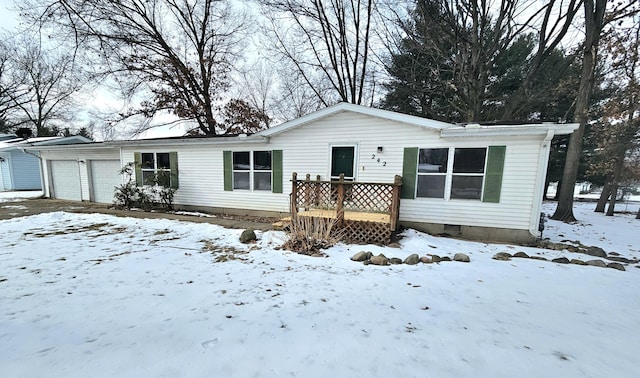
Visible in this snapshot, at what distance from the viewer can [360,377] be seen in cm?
162

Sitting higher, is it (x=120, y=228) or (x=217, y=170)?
(x=217, y=170)

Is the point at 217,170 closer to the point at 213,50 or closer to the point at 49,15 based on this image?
the point at 49,15

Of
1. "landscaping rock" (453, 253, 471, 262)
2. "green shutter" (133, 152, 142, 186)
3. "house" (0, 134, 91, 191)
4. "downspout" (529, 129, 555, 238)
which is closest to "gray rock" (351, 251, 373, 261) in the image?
"landscaping rock" (453, 253, 471, 262)

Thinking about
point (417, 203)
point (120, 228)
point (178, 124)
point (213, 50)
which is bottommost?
point (120, 228)

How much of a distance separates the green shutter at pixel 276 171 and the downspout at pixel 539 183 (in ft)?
21.7

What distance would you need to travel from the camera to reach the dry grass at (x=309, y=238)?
15.3ft

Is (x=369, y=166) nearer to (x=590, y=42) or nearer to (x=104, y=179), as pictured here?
(x=590, y=42)

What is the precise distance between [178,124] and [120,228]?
10294mm

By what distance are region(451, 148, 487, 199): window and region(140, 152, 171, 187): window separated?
9318 millimetres

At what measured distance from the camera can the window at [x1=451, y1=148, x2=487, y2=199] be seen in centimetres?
603

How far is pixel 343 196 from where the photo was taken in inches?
217

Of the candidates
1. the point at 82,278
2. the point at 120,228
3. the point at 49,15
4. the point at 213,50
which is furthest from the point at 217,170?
the point at 213,50

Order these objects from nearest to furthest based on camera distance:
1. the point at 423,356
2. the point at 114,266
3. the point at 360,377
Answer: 1. the point at 360,377
2. the point at 423,356
3. the point at 114,266

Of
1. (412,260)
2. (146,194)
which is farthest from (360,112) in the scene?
(146,194)
